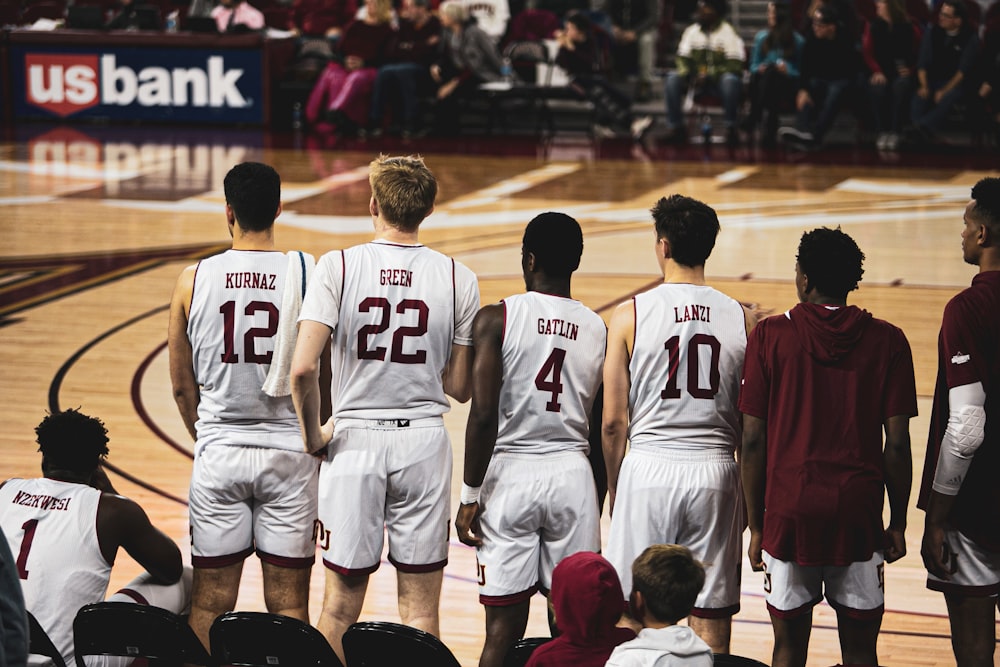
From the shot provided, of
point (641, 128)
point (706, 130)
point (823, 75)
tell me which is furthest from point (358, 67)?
point (823, 75)

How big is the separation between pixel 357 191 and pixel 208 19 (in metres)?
5.53

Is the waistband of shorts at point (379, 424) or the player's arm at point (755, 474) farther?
the waistband of shorts at point (379, 424)

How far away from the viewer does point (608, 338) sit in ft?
13.0

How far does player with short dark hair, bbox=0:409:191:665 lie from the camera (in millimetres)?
3885

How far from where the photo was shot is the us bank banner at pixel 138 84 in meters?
18.0

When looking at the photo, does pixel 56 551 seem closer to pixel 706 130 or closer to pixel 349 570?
pixel 349 570

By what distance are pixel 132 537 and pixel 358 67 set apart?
1392 centimetres

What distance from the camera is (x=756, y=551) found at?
3.83 meters

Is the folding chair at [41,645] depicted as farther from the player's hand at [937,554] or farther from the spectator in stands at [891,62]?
the spectator in stands at [891,62]

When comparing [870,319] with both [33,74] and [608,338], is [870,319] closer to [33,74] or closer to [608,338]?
[608,338]

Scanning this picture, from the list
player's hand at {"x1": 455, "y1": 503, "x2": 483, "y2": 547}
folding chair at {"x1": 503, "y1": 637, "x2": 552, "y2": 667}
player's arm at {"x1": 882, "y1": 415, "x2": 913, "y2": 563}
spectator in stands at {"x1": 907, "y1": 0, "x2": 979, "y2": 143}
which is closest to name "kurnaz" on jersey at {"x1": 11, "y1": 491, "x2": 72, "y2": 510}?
player's hand at {"x1": 455, "y1": 503, "x2": 483, "y2": 547}

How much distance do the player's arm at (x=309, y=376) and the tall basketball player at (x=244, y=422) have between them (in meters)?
0.19

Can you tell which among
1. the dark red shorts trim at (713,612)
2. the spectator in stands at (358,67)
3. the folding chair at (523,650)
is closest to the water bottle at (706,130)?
the spectator in stands at (358,67)

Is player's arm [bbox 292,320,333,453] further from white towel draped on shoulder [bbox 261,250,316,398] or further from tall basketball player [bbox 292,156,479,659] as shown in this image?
white towel draped on shoulder [bbox 261,250,316,398]
